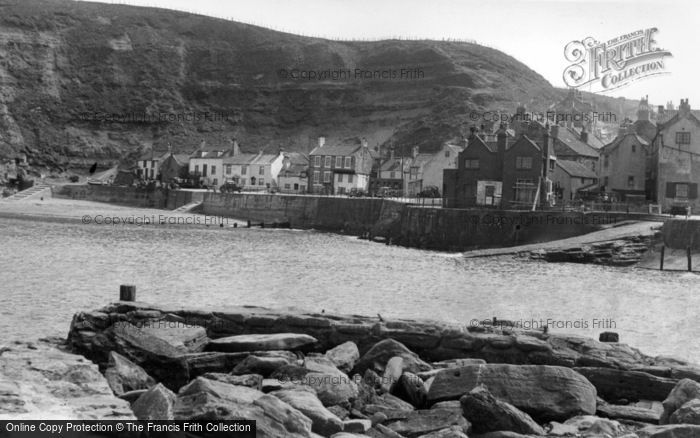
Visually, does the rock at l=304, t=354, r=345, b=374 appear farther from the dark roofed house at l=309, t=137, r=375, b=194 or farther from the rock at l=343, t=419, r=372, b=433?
the dark roofed house at l=309, t=137, r=375, b=194

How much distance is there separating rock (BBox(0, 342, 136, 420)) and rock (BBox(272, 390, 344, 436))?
8.00ft

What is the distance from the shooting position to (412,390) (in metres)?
14.4

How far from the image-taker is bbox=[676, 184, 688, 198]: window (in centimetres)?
6694

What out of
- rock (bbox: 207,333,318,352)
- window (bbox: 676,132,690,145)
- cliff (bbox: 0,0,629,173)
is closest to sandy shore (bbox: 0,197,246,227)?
window (bbox: 676,132,690,145)

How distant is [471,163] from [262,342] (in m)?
59.1

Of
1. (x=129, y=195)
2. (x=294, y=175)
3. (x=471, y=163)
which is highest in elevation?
(x=471, y=163)

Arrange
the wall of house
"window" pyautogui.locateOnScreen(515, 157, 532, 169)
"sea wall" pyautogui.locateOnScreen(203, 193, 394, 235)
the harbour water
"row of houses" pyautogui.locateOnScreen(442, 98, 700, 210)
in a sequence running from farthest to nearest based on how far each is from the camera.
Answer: "sea wall" pyautogui.locateOnScreen(203, 193, 394, 235), the wall of house, "window" pyautogui.locateOnScreen(515, 157, 532, 169), "row of houses" pyautogui.locateOnScreen(442, 98, 700, 210), the harbour water

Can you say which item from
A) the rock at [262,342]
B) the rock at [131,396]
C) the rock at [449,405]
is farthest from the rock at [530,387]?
the rock at [131,396]

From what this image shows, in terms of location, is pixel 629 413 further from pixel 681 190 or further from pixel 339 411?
pixel 681 190

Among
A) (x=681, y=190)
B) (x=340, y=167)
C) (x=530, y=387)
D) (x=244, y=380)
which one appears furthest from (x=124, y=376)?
(x=340, y=167)

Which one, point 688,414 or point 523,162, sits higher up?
point 523,162

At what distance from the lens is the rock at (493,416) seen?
41.7ft

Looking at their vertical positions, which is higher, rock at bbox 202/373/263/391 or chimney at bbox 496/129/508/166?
chimney at bbox 496/129/508/166

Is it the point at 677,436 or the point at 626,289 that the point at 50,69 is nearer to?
the point at 626,289
